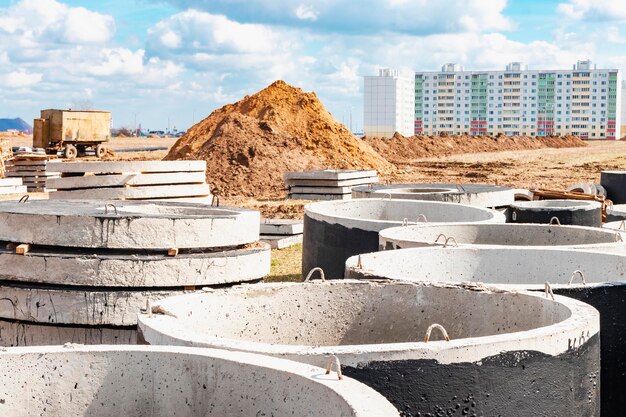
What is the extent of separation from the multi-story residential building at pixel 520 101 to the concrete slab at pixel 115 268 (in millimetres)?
115869

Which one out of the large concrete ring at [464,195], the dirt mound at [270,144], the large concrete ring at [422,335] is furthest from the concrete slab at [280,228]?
the large concrete ring at [422,335]

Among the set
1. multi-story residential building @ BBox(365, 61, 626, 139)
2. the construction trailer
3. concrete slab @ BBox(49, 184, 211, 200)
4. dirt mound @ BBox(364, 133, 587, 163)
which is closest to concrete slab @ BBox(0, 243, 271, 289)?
concrete slab @ BBox(49, 184, 211, 200)

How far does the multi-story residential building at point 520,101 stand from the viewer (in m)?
120

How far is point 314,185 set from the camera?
21594 mm

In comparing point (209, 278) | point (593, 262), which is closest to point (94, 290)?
point (209, 278)

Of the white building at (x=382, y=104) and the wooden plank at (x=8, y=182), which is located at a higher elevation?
the white building at (x=382, y=104)

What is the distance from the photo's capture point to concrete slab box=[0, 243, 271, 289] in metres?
6.11

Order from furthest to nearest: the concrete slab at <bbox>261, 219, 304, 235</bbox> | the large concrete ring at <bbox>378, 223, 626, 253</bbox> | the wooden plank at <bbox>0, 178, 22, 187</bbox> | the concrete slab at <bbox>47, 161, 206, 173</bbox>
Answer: the wooden plank at <bbox>0, 178, 22, 187</bbox>
the concrete slab at <bbox>261, 219, 304, 235</bbox>
the concrete slab at <bbox>47, 161, 206, 173</bbox>
the large concrete ring at <bbox>378, 223, 626, 253</bbox>

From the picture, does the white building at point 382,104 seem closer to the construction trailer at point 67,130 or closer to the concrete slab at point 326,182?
the construction trailer at point 67,130

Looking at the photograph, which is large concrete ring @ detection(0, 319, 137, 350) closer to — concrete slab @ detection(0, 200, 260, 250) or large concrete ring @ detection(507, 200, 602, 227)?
concrete slab @ detection(0, 200, 260, 250)

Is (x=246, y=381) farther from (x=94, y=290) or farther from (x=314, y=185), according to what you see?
(x=314, y=185)

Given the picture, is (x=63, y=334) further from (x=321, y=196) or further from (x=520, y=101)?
(x=520, y=101)

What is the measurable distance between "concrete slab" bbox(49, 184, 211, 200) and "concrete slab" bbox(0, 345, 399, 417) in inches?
279

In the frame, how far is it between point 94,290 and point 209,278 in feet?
2.46
